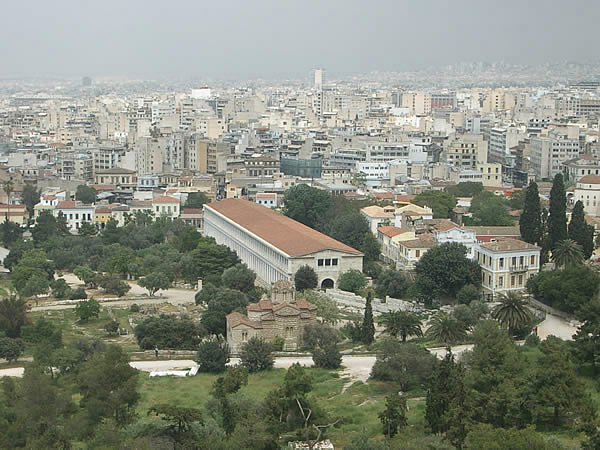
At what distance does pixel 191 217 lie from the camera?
5153 centimetres

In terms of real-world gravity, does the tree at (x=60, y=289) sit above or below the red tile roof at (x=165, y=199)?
below

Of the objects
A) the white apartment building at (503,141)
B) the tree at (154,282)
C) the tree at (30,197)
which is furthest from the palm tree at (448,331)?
the white apartment building at (503,141)

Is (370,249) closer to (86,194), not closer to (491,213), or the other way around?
(491,213)

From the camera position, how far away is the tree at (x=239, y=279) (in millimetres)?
35594

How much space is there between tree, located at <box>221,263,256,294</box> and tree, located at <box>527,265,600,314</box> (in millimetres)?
8790

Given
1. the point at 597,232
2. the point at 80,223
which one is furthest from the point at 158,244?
the point at 597,232

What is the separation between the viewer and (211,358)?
26.3 m

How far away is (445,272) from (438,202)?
13.8 m

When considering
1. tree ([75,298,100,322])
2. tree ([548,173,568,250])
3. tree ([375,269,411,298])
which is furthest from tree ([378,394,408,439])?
tree ([548,173,568,250])

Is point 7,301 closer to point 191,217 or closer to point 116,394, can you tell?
point 116,394

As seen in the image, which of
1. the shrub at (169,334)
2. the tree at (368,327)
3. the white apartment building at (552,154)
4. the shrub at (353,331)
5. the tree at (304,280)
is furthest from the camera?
the white apartment building at (552,154)

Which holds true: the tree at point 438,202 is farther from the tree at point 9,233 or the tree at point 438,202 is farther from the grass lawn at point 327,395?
the grass lawn at point 327,395

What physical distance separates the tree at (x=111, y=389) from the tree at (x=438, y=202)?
79.8 feet

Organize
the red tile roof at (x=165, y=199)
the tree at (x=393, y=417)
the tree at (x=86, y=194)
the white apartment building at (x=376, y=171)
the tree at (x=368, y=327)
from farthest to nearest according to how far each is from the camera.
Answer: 1. the white apartment building at (x=376, y=171)
2. the tree at (x=86, y=194)
3. the red tile roof at (x=165, y=199)
4. the tree at (x=368, y=327)
5. the tree at (x=393, y=417)
